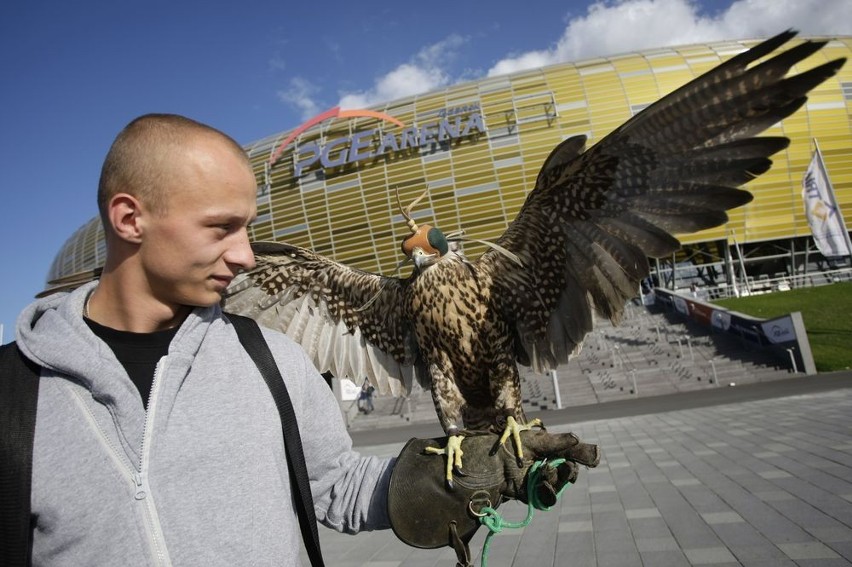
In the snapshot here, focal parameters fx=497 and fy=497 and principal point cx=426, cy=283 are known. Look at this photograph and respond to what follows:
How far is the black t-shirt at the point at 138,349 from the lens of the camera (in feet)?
4.57

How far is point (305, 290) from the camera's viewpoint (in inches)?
126

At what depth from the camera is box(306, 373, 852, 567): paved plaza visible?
396cm

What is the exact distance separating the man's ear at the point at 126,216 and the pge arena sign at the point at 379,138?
119 feet

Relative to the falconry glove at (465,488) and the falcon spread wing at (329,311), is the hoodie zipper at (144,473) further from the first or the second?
the falcon spread wing at (329,311)

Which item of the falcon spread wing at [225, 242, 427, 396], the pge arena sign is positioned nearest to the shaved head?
the falcon spread wing at [225, 242, 427, 396]

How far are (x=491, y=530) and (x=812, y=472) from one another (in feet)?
19.4

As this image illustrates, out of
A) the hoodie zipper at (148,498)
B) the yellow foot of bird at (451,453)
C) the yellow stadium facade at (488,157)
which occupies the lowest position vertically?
the yellow foot of bird at (451,453)

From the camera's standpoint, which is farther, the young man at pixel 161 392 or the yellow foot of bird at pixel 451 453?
the yellow foot of bird at pixel 451 453

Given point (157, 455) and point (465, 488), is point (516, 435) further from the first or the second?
point (157, 455)

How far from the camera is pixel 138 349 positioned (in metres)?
1.43

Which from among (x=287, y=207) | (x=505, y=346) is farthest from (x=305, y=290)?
(x=287, y=207)

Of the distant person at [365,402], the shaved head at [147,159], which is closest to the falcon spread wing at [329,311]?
the shaved head at [147,159]

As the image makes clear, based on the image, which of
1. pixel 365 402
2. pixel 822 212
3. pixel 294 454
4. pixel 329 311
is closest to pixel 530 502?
pixel 294 454

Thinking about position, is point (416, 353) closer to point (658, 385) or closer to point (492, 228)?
point (658, 385)
